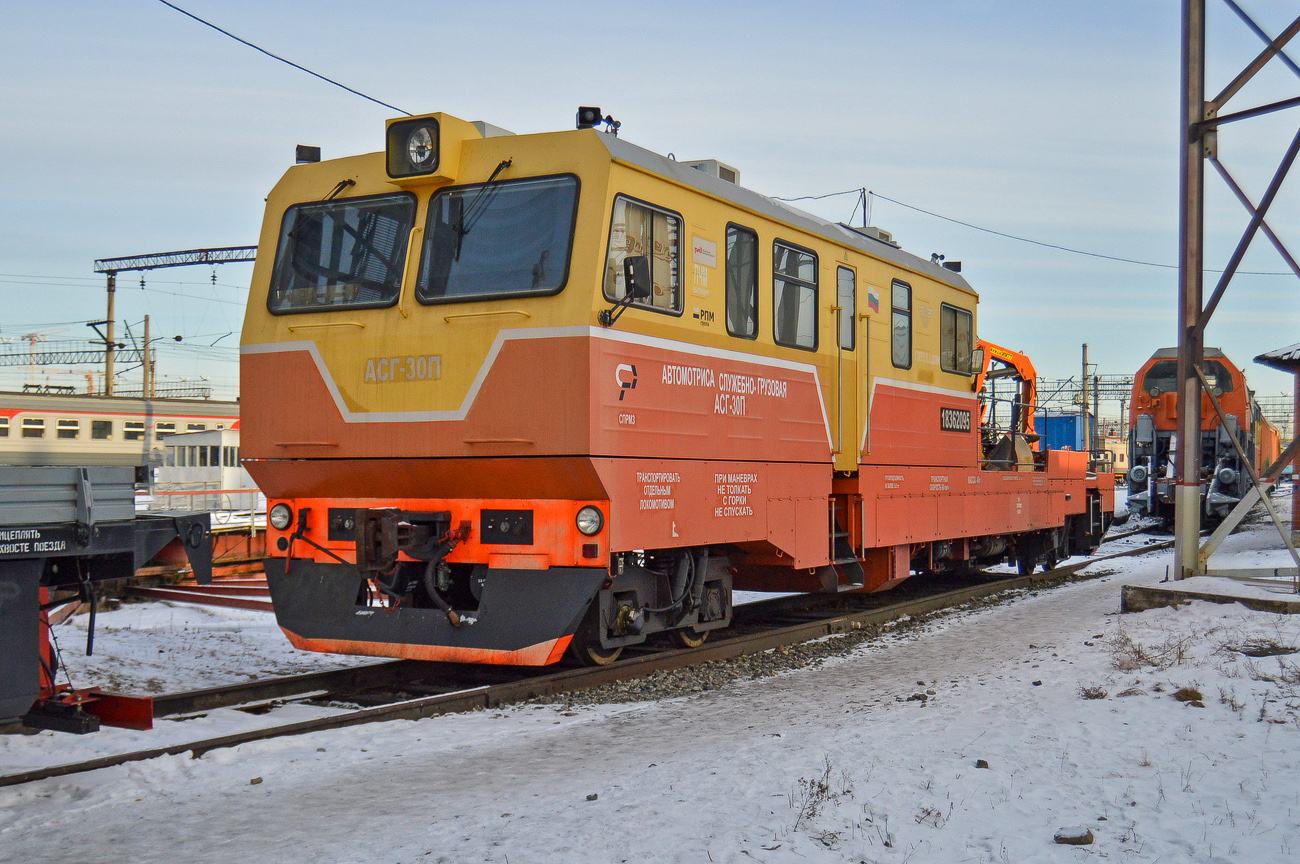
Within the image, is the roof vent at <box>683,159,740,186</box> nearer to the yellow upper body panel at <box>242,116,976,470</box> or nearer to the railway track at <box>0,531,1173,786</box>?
the yellow upper body panel at <box>242,116,976,470</box>

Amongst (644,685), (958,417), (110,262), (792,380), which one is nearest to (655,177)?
(792,380)

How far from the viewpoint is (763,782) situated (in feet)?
16.5

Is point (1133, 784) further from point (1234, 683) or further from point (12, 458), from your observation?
point (12, 458)

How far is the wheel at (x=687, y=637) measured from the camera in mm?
8641

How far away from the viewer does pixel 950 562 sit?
13781 millimetres

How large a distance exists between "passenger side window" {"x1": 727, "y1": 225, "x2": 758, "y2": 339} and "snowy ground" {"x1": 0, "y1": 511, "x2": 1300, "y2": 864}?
8.75ft

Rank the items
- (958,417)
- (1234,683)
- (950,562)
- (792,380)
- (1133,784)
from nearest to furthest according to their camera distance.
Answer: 1. (1133,784)
2. (1234,683)
3. (792,380)
4. (958,417)
5. (950,562)

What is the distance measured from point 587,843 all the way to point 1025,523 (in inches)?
430

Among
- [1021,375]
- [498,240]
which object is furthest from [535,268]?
[1021,375]

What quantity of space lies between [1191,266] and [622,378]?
6.80 metres

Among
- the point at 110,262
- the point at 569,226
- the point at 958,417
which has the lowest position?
the point at 958,417

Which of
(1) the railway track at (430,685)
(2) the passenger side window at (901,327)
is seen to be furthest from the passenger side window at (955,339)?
(1) the railway track at (430,685)

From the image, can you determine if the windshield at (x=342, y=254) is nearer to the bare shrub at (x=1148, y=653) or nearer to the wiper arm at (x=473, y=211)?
the wiper arm at (x=473, y=211)

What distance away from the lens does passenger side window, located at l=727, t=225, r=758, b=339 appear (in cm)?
827
